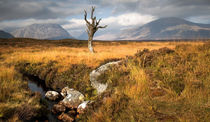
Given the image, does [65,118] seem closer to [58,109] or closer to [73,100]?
[58,109]

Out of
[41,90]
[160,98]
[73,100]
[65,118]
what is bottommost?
[65,118]

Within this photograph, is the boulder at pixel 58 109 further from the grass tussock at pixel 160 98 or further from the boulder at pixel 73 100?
the grass tussock at pixel 160 98

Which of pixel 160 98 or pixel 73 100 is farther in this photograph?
pixel 73 100

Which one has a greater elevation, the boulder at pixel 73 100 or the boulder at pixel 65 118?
the boulder at pixel 73 100

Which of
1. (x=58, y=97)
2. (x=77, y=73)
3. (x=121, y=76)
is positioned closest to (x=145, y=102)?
(x=121, y=76)

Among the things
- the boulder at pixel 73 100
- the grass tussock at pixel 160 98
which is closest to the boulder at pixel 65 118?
the boulder at pixel 73 100

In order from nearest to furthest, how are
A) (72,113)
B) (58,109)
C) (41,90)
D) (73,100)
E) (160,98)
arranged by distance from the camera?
1. (160,98)
2. (72,113)
3. (58,109)
4. (73,100)
5. (41,90)

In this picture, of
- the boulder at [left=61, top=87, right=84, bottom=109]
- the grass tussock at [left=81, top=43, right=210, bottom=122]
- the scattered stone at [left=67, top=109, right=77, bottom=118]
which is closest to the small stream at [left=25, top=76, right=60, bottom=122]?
the scattered stone at [left=67, top=109, right=77, bottom=118]

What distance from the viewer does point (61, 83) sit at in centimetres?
885

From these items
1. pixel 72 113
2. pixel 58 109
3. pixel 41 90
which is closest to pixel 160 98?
pixel 72 113

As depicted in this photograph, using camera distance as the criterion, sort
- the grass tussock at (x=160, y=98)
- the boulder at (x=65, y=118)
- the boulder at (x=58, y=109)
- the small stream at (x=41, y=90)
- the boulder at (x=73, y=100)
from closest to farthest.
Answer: the grass tussock at (x=160, y=98) → the boulder at (x=65, y=118) → the small stream at (x=41, y=90) → the boulder at (x=58, y=109) → the boulder at (x=73, y=100)

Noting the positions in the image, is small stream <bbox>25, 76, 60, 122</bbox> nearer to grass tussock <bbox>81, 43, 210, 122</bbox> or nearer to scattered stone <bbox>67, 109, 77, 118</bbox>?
scattered stone <bbox>67, 109, 77, 118</bbox>

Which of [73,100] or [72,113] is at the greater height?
[73,100]

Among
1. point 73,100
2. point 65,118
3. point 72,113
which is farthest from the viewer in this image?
point 73,100
